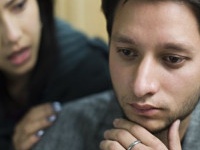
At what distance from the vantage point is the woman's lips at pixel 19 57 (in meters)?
1.50

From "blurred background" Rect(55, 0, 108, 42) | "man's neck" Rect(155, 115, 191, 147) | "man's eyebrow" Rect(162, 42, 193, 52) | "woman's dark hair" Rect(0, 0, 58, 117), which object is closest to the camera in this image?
"man's eyebrow" Rect(162, 42, 193, 52)

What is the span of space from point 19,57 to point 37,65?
0.17 meters

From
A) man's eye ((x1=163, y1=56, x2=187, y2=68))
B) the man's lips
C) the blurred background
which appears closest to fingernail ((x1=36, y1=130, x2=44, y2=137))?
the man's lips

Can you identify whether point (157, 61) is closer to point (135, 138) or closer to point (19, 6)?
point (135, 138)

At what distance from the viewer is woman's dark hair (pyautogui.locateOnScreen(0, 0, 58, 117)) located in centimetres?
165

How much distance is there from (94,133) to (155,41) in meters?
0.41

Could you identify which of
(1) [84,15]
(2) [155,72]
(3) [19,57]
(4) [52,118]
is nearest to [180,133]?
(2) [155,72]

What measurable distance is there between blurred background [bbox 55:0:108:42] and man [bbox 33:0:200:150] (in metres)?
1.17

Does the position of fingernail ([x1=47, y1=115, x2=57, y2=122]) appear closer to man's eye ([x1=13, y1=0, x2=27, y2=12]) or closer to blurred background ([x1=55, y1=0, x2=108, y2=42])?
man's eye ([x1=13, y1=0, x2=27, y2=12])

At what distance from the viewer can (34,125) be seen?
54.5 inches

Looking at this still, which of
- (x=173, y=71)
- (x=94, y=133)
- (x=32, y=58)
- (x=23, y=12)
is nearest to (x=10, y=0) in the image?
(x=23, y=12)

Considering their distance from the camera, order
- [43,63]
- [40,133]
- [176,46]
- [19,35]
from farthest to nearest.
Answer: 1. [43,63]
2. [19,35]
3. [40,133]
4. [176,46]

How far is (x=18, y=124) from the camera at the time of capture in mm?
1508

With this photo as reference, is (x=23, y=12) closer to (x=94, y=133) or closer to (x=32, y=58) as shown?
(x=32, y=58)
